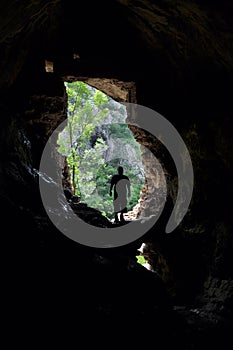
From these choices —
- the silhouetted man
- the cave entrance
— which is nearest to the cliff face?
the silhouetted man

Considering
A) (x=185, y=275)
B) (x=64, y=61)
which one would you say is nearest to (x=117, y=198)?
(x=185, y=275)

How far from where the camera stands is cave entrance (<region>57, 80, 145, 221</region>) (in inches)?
640

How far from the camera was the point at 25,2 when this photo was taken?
491 centimetres

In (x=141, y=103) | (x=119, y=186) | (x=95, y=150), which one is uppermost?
(x=95, y=150)

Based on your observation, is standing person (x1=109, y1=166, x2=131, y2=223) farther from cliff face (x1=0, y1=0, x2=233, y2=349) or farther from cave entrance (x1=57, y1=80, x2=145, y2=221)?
cliff face (x1=0, y1=0, x2=233, y2=349)

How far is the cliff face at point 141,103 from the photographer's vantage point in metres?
5.26

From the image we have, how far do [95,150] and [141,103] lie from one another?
1002 centimetres

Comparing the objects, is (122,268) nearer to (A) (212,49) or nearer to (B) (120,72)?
(A) (212,49)

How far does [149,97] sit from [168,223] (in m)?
4.12

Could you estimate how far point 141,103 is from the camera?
961 centimetres

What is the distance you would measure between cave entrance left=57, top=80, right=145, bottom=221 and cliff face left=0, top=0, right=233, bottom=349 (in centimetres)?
261

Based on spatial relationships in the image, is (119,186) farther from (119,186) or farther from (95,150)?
(95,150)

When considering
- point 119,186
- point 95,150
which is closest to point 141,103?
point 119,186

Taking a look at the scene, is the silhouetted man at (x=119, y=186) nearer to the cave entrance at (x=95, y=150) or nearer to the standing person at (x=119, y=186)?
the standing person at (x=119, y=186)
